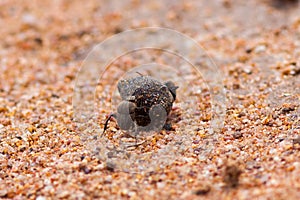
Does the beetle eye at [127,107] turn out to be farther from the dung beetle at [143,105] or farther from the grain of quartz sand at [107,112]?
the grain of quartz sand at [107,112]

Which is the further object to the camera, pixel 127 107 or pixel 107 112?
pixel 107 112

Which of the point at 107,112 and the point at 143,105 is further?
the point at 107,112

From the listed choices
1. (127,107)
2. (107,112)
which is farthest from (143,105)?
(107,112)

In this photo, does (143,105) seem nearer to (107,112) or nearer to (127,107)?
(127,107)

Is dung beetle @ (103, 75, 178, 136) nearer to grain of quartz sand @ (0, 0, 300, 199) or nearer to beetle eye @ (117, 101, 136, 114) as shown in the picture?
beetle eye @ (117, 101, 136, 114)

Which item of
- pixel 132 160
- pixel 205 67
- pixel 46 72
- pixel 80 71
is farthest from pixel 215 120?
pixel 46 72

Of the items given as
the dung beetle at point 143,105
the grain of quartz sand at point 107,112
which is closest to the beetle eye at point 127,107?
the dung beetle at point 143,105

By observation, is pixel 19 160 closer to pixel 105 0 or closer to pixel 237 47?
pixel 237 47
